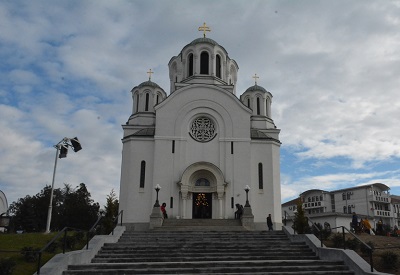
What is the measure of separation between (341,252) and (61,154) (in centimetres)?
1597

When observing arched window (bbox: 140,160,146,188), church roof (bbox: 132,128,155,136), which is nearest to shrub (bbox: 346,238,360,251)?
arched window (bbox: 140,160,146,188)

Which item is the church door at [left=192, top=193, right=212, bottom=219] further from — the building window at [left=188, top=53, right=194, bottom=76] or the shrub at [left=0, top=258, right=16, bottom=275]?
the shrub at [left=0, top=258, right=16, bottom=275]

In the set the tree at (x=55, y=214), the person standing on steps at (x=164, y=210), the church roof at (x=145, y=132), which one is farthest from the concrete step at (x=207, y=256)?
the tree at (x=55, y=214)

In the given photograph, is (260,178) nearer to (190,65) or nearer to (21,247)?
(190,65)

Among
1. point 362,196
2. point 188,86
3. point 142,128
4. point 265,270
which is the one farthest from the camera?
point 362,196

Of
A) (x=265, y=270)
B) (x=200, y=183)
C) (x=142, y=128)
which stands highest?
(x=142, y=128)

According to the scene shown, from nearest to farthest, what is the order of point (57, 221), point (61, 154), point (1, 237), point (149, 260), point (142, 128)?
point (149, 260), point (1, 237), point (61, 154), point (142, 128), point (57, 221)

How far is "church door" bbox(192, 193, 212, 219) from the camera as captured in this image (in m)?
27.0

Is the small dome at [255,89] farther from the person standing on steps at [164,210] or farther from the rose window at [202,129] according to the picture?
the person standing on steps at [164,210]

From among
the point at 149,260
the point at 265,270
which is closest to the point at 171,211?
the point at 149,260

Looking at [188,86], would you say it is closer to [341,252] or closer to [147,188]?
[147,188]

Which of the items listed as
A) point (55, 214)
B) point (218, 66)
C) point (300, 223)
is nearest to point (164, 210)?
point (300, 223)

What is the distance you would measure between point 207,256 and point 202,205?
13.5 metres

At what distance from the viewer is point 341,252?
12625 millimetres
